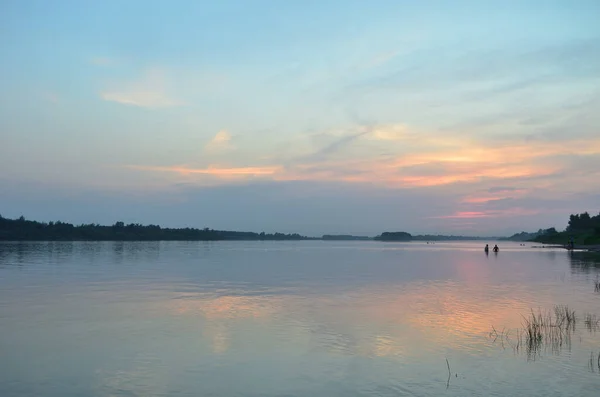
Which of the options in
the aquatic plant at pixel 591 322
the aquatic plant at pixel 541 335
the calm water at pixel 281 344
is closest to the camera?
the calm water at pixel 281 344

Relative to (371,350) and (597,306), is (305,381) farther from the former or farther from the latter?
(597,306)

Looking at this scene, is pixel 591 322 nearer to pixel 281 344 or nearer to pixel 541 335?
pixel 541 335

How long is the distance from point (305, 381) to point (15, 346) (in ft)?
33.2

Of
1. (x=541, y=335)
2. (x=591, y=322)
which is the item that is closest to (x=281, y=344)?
(x=541, y=335)

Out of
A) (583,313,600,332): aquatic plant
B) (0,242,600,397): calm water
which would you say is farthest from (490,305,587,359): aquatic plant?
(583,313,600,332): aquatic plant

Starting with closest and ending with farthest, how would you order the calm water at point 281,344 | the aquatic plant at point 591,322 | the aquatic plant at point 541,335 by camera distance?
the calm water at point 281,344, the aquatic plant at point 541,335, the aquatic plant at point 591,322

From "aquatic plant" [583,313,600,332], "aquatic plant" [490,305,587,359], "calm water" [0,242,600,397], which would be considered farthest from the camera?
"aquatic plant" [583,313,600,332]

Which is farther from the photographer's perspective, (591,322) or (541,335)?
(591,322)

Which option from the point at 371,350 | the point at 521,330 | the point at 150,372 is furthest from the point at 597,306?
the point at 150,372

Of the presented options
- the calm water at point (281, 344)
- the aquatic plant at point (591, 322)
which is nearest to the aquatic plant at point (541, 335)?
the calm water at point (281, 344)

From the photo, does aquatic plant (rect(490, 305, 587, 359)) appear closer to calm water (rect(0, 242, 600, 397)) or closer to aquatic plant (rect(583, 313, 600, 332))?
calm water (rect(0, 242, 600, 397))

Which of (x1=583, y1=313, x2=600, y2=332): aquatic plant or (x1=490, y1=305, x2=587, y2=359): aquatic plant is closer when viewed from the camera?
(x1=490, y1=305, x2=587, y2=359): aquatic plant

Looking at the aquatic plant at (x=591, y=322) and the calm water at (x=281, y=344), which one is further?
the aquatic plant at (x=591, y=322)

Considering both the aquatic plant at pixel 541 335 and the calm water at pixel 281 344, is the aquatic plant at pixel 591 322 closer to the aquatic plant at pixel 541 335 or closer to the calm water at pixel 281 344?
the calm water at pixel 281 344
